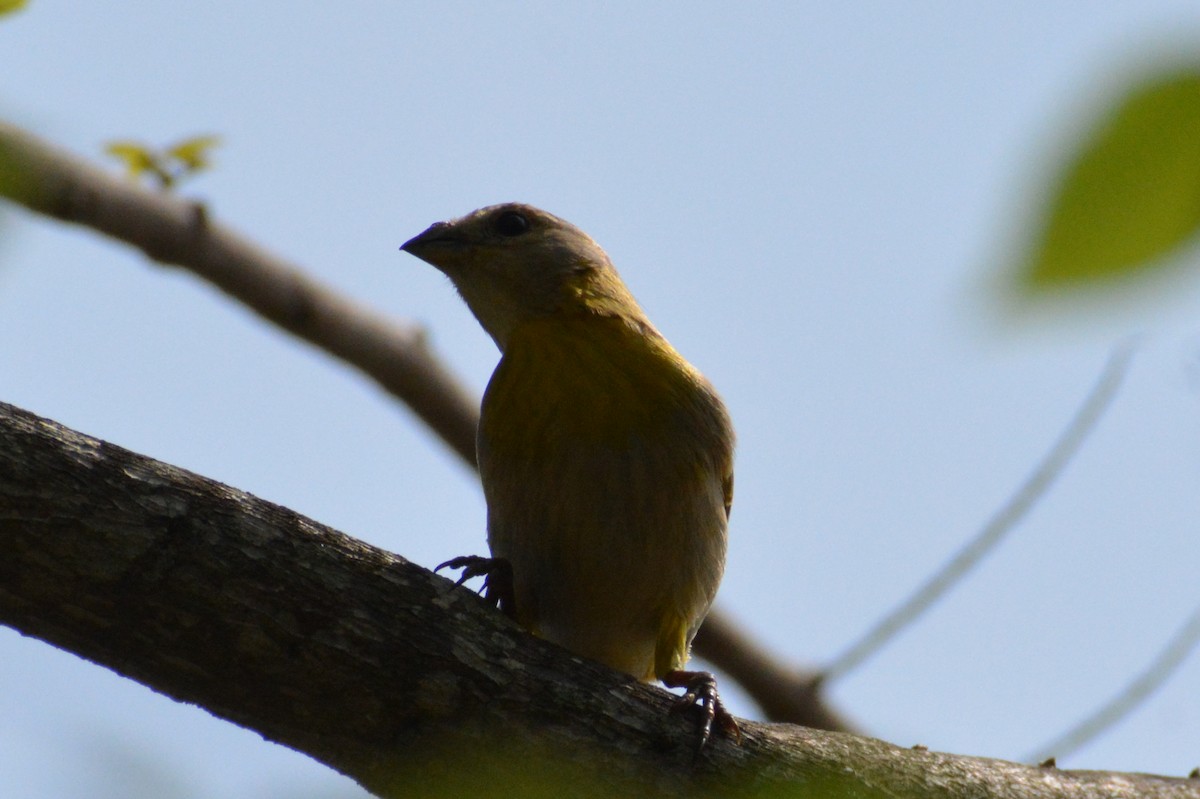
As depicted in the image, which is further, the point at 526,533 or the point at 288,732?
the point at 526,533

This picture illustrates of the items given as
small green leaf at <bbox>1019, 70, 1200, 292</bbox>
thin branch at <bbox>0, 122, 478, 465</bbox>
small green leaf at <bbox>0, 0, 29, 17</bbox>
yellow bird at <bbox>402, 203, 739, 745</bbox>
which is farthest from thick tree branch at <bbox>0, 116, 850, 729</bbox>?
small green leaf at <bbox>1019, 70, 1200, 292</bbox>

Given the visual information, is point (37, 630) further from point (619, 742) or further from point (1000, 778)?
point (1000, 778)

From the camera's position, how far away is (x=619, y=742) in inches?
165

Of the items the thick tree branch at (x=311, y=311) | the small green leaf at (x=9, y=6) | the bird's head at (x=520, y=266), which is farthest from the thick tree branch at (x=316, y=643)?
the thick tree branch at (x=311, y=311)

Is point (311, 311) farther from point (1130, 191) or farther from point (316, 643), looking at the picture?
point (1130, 191)

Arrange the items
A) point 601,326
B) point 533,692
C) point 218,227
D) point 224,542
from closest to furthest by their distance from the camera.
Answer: point 224,542, point 533,692, point 601,326, point 218,227

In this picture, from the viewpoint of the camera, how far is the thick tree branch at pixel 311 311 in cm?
713

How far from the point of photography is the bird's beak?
681cm

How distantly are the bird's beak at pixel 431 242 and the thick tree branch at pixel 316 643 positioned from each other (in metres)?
2.96

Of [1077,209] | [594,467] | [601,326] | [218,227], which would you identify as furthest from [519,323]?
[1077,209]

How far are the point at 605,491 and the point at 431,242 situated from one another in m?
2.10

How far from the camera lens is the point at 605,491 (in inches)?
215

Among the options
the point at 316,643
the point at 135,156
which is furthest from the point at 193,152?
the point at 316,643

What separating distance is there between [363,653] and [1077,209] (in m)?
3.49
